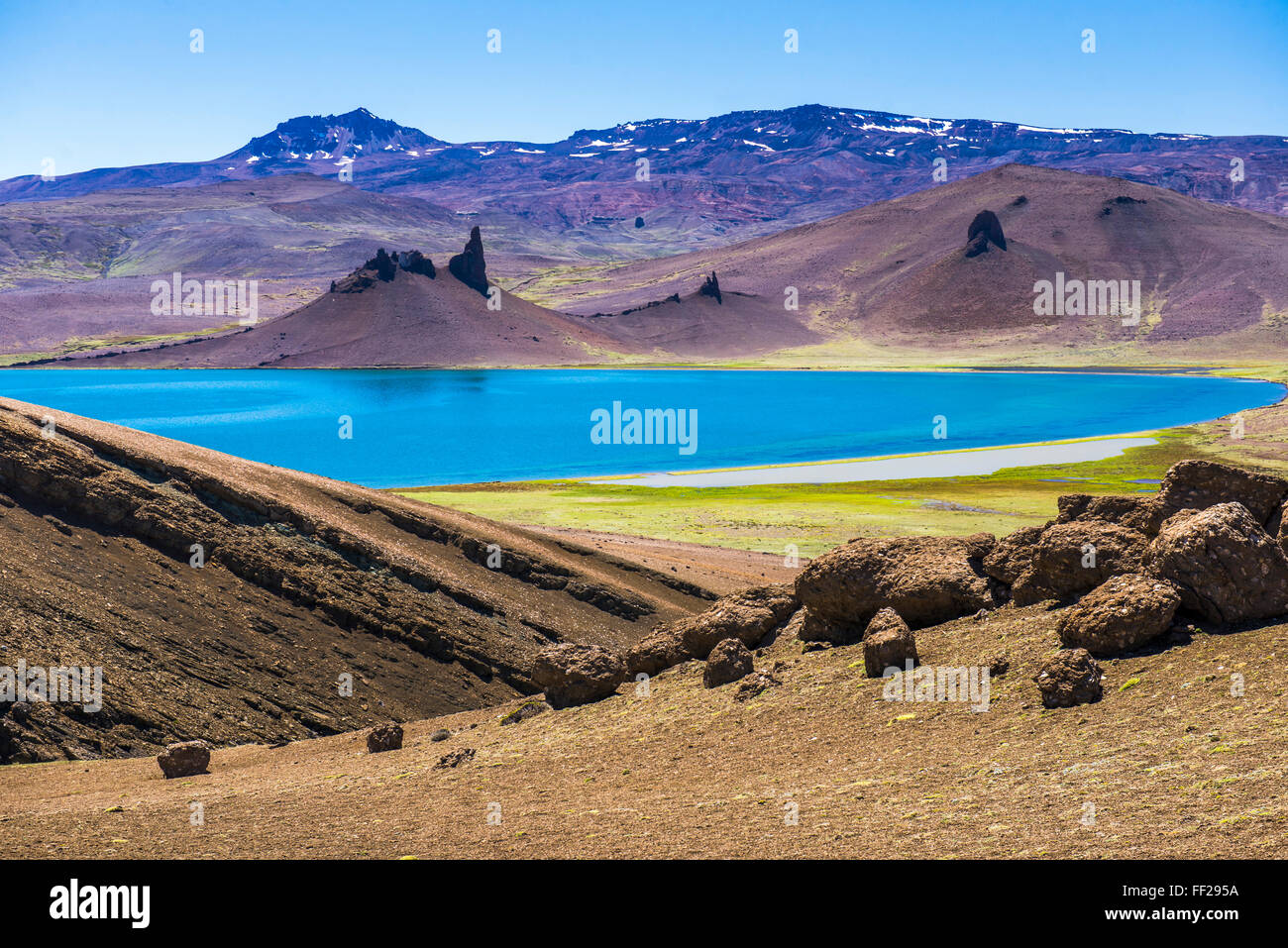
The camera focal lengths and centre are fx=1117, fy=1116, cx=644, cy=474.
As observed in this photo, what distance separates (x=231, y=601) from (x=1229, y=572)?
615 inches

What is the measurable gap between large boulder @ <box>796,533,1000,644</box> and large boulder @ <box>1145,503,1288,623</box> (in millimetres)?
2451

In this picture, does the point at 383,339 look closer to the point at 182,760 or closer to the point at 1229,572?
the point at 182,760

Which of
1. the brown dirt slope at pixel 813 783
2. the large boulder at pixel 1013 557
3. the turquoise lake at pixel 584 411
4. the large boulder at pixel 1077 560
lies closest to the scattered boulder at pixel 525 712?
the brown dirt slope at pixel 813 783

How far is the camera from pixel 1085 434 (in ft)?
334

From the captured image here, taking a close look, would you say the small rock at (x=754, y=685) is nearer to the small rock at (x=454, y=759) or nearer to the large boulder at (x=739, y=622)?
the large boulder at (x=739, y=622)

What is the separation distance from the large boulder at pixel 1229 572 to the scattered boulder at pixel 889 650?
8.28 ft

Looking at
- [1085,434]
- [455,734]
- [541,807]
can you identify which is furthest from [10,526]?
[1085,434]

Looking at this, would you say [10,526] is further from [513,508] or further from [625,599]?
[513,508]

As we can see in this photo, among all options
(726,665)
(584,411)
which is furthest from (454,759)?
(584,411)

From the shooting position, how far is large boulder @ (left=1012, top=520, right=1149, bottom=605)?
11578mm

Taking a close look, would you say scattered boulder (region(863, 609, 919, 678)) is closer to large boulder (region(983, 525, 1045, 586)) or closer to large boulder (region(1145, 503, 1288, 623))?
large boulder (region(983, 525, 1045, 586))

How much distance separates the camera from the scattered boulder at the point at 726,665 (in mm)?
12672

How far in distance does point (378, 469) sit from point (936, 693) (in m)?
72.6

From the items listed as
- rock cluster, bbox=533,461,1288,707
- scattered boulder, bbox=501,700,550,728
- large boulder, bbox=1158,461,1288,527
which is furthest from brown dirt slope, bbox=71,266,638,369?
large boulder, bbox=1158,461,1288,527
